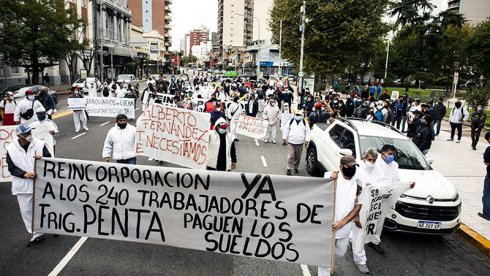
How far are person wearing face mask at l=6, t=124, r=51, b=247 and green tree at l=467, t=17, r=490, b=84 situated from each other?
48.9 metres

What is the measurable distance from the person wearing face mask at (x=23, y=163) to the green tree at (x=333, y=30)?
29.2m

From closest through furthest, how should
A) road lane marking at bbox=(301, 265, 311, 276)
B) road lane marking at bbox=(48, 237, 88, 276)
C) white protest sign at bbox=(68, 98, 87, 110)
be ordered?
1. road lane marking at bbox=(48, 237, 88, 276)
2. road lane marking at bbox=(301, 265, 311, 276)
3. white protest sign at bbox=(68, 98, 87, 110)

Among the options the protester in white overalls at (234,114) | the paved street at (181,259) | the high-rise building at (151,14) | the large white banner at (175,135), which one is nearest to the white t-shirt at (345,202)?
the paved street at (181,259)

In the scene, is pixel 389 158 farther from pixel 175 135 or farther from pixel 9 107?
pixel 9 107

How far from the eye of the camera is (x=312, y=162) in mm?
10047

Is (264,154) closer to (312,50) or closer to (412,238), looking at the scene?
(412,238)

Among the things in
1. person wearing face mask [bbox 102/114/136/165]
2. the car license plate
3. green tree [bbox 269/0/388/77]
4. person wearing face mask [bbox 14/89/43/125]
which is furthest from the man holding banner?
green tree [bbox 269/0/388/77]

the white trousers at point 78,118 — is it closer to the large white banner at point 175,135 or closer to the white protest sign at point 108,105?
the white protest sign at point 108,105

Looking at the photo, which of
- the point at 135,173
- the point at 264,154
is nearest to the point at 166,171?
the point at 135,173

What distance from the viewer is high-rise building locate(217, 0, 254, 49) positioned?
133 metres

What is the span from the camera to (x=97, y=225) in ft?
16.4

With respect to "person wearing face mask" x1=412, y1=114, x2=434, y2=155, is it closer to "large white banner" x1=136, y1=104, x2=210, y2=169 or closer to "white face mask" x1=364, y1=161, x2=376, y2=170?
"white face mask" x1=364, y1=161, x2=376, y2=170

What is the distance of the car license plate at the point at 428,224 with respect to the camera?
610 cm

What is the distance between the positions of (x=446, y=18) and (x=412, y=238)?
61315 millimetres
